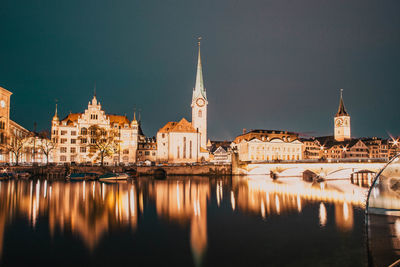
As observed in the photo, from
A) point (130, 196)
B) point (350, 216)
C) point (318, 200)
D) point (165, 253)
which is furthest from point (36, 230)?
point (318, 200)

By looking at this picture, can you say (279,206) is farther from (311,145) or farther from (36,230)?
(311,145)

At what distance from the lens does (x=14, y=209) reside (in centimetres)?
2728

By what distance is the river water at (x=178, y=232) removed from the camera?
15.7 meters

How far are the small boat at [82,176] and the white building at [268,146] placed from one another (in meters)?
49.4

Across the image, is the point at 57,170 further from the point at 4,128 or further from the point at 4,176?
the point at 4,128

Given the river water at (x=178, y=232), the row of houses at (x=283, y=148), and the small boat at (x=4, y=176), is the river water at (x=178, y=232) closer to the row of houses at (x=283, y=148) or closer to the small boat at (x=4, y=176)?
the small boat at (x=4, y=176)

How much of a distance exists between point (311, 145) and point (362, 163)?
76521mm

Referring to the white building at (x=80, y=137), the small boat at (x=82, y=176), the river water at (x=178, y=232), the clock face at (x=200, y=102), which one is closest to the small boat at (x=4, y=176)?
the small boat at (x=82, y=176)

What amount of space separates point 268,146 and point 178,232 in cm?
8548

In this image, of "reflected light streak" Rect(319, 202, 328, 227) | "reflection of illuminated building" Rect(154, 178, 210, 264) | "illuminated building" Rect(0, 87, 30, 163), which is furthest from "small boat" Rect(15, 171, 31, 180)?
"reflected light streak" Rect(319, 202, 328, 227)

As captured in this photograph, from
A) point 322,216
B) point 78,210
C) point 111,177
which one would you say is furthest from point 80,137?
point 322,216

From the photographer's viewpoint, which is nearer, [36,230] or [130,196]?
[36,230]

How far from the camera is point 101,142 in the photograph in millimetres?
69875

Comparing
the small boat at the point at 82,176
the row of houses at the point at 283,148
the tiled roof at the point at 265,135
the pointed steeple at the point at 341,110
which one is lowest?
the small boat at the point at 82,176
